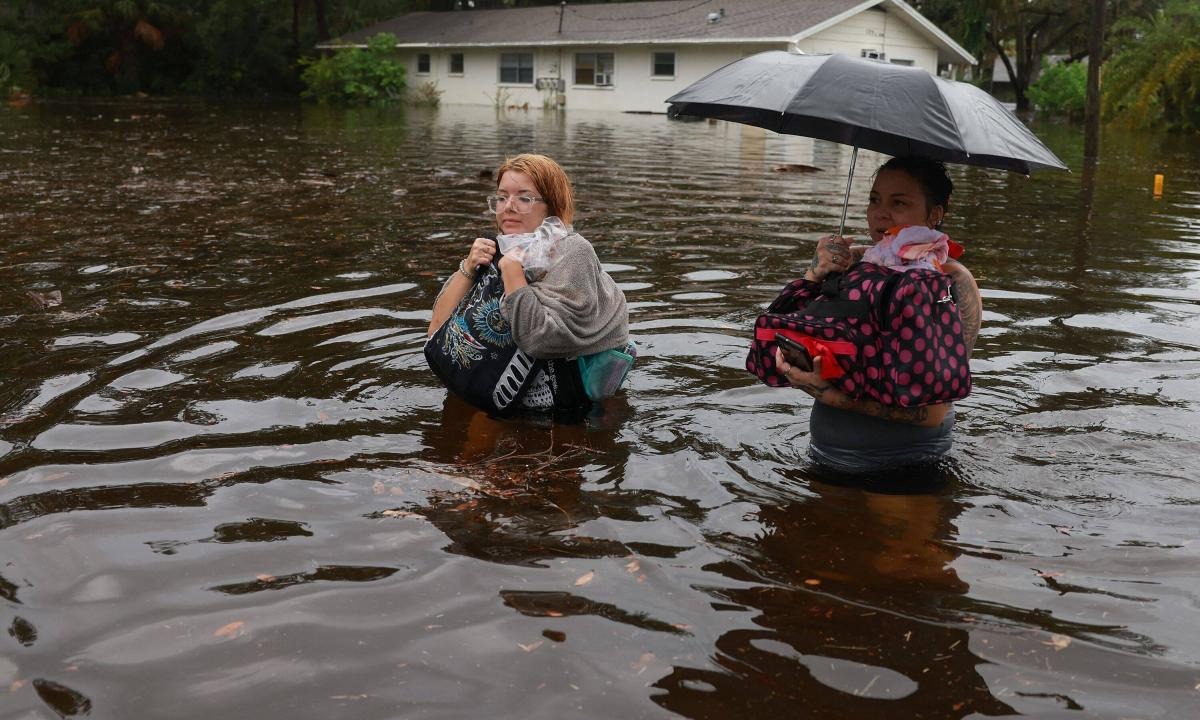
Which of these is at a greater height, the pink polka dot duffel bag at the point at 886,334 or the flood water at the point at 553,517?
the pink polka dot duffel bag at the point at 886,334

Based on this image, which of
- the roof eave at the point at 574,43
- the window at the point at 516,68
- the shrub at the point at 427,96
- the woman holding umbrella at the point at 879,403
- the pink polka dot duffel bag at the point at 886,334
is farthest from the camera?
the window at the point at 516,68

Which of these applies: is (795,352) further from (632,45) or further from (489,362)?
(632,45)

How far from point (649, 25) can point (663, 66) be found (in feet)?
7.34

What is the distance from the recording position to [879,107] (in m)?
3.98

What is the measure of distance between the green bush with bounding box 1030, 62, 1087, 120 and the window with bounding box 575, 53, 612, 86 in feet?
54.3

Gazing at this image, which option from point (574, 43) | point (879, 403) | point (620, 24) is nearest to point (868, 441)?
point (879, 403)

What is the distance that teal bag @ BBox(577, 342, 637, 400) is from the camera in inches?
205

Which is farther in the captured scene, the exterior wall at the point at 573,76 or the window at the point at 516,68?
the window at the point at 516,68

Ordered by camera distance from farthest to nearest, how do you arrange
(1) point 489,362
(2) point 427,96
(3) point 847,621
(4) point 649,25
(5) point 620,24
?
(2) point 427,96, (5) point 620,24, (4) point 649,25, (1) point 489,362, (3) point 847,621

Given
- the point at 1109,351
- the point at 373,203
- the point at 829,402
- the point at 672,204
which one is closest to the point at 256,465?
the point at 829,402

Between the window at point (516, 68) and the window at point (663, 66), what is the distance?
249 inches

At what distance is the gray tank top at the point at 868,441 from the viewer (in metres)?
4.41

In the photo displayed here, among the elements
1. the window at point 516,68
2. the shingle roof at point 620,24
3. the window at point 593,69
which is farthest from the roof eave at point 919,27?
the window at point 516,68

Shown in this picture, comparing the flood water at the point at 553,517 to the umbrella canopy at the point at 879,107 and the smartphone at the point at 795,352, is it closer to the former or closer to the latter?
the smartphone at the point at 795,352
